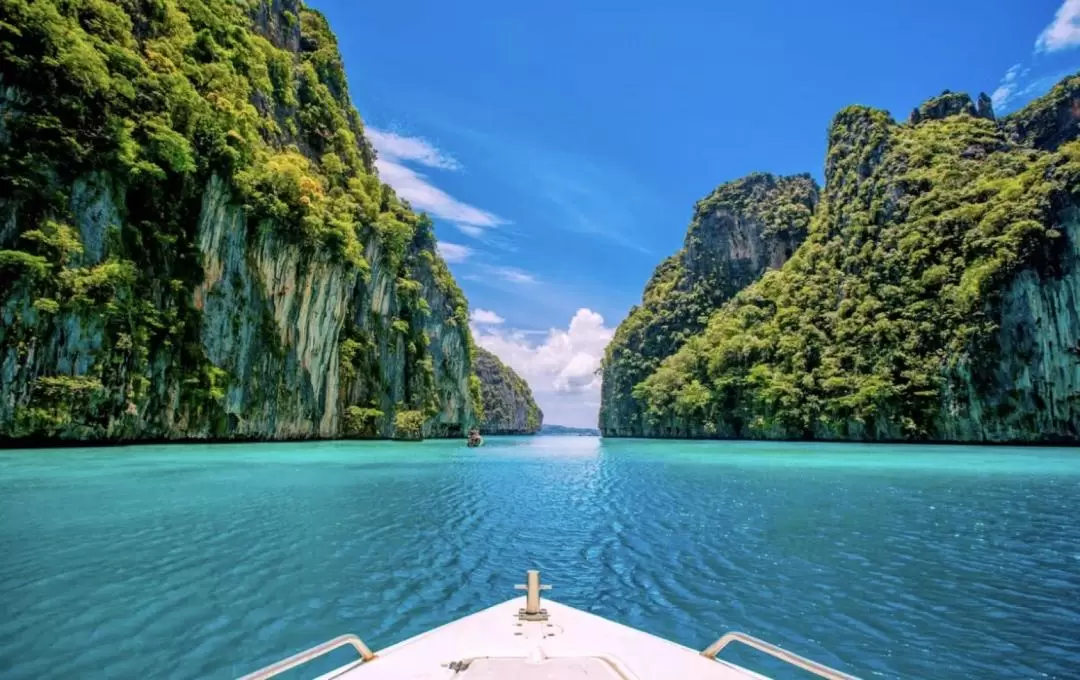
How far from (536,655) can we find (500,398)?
447ft

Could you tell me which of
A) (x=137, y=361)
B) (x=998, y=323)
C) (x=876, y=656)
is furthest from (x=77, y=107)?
(x=998, y=323)

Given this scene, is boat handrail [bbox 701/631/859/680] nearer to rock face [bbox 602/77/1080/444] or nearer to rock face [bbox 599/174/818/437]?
rock face [bbox 602/77/1080/444]

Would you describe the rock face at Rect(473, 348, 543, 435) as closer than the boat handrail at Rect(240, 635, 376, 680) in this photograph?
No

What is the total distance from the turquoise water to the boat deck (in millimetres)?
2031

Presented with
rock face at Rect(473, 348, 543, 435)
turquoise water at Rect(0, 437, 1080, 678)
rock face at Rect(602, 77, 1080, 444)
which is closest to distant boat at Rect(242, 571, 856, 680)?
turquoise water at Rect(0, 437, 1080, 678)

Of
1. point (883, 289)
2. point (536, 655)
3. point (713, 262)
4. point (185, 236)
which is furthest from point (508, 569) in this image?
point (713, 262)

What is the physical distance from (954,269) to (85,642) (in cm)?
5998

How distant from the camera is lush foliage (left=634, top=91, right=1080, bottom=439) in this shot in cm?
4338

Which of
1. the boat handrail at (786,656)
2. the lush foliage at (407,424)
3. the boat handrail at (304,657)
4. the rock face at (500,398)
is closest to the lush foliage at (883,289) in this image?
the lush foliage at (407,424)

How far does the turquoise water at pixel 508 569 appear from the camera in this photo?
194 inches

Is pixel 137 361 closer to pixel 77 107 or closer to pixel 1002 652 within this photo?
pixel 77 107

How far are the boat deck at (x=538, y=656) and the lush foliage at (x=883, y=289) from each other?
5171 cm

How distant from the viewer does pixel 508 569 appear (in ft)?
25.1

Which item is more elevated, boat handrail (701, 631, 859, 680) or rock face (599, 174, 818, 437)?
→ rock face (599, 174, 818, 437)
